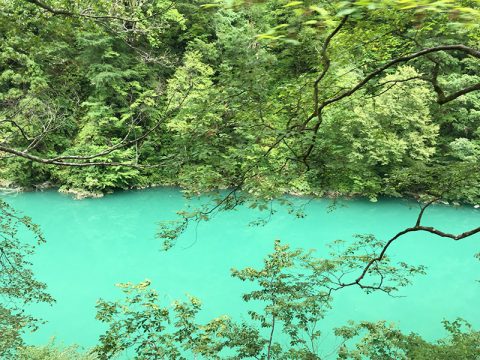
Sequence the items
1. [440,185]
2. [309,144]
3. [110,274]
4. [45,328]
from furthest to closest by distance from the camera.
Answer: [110,274] → [45,328] → [440,185] → [309,144]

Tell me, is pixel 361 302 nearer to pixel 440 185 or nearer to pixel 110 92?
pixel 440 185

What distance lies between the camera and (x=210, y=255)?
7.44 metres

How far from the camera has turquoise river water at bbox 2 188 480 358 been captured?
5.39 m

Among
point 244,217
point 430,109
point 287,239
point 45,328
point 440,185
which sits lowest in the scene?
point 45,328

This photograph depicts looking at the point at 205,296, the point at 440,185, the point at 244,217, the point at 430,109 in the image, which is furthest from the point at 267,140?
the point at 430,109

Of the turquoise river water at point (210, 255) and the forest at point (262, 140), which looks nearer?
the forest at point (262, 140)

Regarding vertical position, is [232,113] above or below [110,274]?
below

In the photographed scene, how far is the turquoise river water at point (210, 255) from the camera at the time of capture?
5.39 metres

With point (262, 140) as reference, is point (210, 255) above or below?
above

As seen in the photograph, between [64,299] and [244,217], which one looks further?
[244,217]

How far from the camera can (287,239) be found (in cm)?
815

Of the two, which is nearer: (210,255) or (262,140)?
(262,140)

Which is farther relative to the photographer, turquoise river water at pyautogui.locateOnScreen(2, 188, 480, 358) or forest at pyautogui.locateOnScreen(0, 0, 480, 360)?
turquoise river water at pyautogui.locateOnScreen(2, 188, 480, 358)

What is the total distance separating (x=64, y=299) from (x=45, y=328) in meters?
0.83
